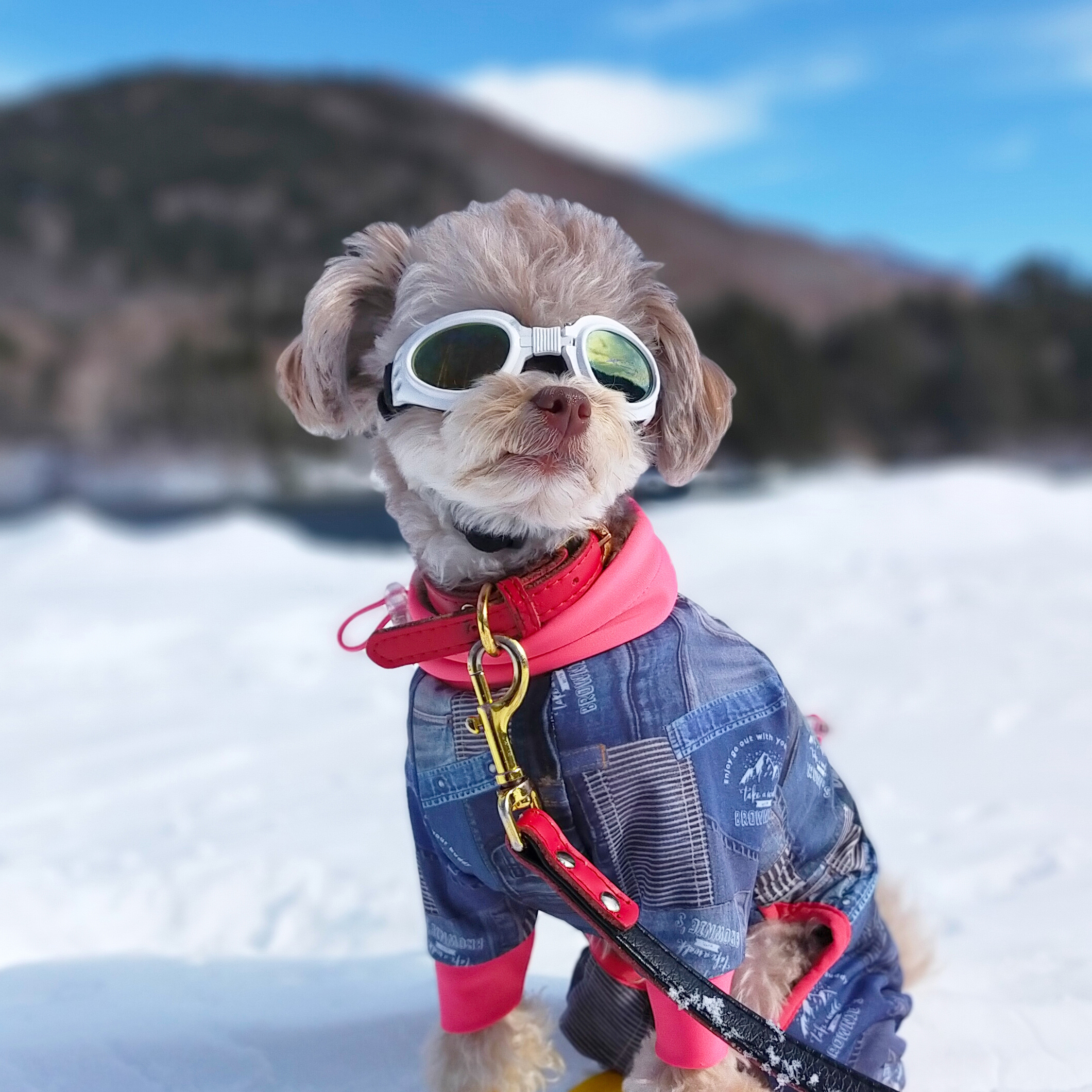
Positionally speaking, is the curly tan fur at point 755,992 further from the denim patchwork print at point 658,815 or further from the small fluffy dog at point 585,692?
the denim patchwork print at point 658,815

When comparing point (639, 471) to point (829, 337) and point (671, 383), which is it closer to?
point (671, 383)

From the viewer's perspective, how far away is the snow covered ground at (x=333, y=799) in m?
2.28

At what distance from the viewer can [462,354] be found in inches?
66.3

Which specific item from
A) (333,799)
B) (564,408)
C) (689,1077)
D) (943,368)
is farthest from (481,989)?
(943,368)

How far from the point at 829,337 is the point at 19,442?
48.5 feet

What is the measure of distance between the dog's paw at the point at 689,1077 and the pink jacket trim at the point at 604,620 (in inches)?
28.8

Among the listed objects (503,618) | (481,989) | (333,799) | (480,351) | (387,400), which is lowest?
(333,799)

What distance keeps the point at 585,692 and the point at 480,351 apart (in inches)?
23.5

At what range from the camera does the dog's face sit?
5.34 feet

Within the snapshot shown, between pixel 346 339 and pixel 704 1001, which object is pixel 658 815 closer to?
pixel 704 1001

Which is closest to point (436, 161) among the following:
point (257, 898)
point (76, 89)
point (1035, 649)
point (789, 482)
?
point (76, 89)

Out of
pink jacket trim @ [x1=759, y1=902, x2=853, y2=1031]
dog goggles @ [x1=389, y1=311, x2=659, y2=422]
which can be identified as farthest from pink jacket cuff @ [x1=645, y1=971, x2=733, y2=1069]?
dog goggles @ [x1=389, y1=311, x2=659, y2=422]

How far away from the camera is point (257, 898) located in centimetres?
329

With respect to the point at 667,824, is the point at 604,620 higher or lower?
higher
